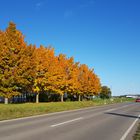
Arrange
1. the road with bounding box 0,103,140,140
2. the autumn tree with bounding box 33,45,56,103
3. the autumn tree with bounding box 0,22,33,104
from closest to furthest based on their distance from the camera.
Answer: the road with bounding box 0,103,140,140, the autumn tree with bounding box 0,22,33,104, the autumn tree with bounding box 33,45,56,103

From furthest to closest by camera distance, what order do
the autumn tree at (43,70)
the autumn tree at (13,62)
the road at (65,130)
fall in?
the autumn tree at (43,70)
the autumn tree at (13,62)
the road at (65,130)

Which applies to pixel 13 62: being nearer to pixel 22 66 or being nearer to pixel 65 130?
pixel 22 66

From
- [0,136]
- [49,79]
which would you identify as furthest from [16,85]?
[0,136]

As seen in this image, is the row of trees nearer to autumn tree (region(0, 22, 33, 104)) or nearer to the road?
autumn tree (region(0, 22, 33, 104))

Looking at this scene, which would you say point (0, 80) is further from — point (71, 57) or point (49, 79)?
point (71, 57)

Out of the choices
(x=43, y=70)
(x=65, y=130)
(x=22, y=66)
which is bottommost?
(x=65, y=130)

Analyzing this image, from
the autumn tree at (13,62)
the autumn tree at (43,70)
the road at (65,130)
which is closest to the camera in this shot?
the road at (65,130)

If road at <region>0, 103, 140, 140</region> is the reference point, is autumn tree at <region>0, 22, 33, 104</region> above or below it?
above

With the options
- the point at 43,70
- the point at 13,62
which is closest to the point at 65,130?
the point at 13,62

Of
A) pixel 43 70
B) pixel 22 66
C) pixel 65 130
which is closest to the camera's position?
pixel 65 130

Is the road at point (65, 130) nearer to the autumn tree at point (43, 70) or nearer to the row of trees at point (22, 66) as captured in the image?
the row of trees at point (22, 66)

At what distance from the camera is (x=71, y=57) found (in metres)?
69.8

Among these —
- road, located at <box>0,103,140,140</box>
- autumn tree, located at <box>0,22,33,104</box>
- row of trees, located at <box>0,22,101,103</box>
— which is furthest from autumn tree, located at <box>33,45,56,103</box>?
road, located at <box>0,103,140,140</box>

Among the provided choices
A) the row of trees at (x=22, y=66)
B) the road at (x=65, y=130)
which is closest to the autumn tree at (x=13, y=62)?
the row of trees at (x=22, y=66)
